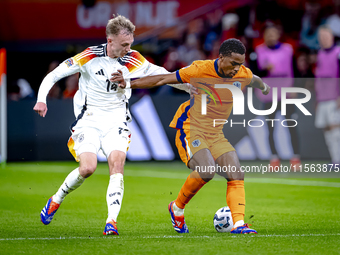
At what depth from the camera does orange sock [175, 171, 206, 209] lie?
563 cm

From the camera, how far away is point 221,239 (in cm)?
514

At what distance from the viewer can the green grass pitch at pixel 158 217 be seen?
15.7 feet

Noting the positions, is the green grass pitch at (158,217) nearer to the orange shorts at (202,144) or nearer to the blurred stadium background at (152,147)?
the blurred stadium background at (152,147)

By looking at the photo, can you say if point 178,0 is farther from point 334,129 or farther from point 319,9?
point 334,129

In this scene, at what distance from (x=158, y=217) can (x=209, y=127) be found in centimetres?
140

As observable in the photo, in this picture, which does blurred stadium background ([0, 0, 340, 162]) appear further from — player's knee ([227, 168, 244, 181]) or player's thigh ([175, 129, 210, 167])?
player's knee ([227, 168, 244, 181])

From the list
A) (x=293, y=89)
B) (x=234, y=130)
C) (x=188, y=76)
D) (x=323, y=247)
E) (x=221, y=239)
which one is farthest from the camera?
(x=234, y=130)

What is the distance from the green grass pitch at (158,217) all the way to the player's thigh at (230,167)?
57cm

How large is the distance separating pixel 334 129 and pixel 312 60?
2.20 m

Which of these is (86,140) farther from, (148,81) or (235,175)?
(235,175)

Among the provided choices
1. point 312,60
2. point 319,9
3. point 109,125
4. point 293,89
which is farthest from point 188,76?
point 319,9

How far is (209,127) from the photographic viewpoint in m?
5.91

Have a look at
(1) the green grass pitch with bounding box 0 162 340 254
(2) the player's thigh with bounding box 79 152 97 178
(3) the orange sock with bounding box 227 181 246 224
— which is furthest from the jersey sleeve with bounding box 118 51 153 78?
(1) the green grass pitch with bounding box 0 162 340 254

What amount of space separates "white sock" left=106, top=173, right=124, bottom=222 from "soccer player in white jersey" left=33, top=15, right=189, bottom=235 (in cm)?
16
